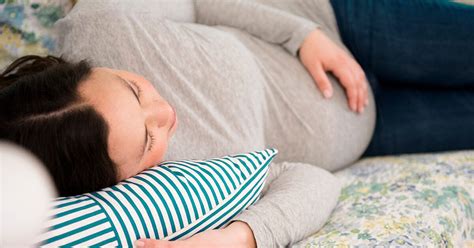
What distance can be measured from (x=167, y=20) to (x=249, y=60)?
20 cm

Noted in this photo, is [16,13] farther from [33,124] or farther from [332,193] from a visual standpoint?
[332,193]

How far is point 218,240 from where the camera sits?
851 mm

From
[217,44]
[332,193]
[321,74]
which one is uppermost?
[217,44]

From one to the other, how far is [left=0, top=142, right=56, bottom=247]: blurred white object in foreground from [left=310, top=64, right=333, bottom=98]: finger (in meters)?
0.78

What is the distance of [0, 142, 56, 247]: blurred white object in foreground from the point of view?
2.04 feet

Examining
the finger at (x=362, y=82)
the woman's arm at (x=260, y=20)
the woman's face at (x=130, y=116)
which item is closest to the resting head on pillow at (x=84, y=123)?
the woman's face at (x=130, y=116)

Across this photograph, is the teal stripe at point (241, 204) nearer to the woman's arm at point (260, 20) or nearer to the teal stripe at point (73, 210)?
the teal stripe at point (73, 210)

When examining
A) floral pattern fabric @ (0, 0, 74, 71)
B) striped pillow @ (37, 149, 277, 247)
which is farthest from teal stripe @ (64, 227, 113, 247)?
floral pattern fabric @ (0, 0, 74, 71)

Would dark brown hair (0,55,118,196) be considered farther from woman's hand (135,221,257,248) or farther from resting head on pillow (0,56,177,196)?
woman's hand (135,221,257,248)

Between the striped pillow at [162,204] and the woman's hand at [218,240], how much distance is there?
2 cm

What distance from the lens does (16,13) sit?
46.3 inches

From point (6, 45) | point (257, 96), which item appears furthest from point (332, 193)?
point (6, 45)

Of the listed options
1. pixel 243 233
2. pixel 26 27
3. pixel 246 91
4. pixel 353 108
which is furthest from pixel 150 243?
pixel 353 108

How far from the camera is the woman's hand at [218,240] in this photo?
78 centimetres
